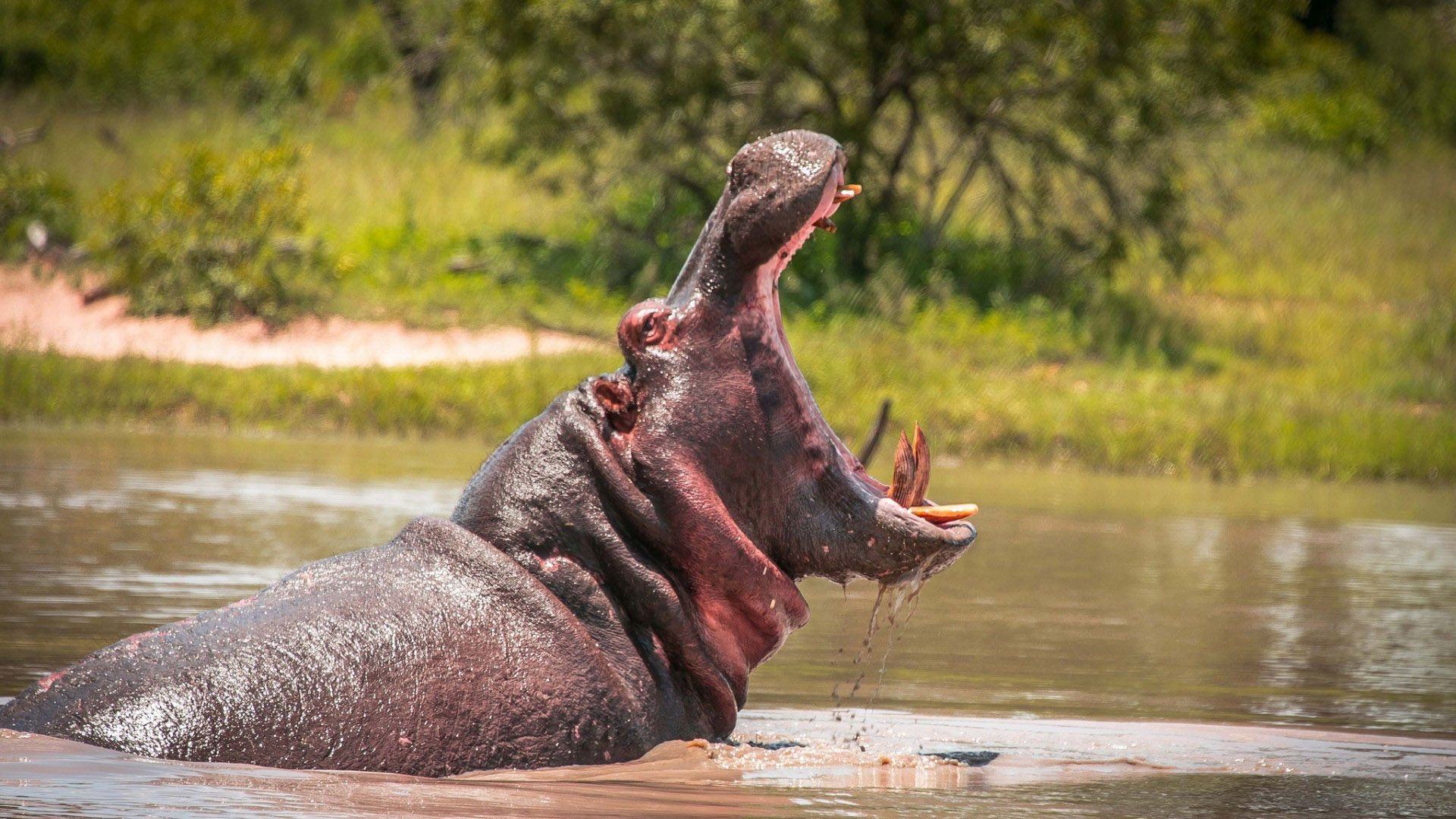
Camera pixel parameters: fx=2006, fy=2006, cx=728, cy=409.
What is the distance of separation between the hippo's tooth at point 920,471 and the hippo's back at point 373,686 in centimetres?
67

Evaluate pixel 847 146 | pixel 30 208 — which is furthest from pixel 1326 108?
pixel 30 208

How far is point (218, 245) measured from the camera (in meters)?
17.8

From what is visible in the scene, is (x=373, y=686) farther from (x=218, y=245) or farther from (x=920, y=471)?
(x=218, y=245)

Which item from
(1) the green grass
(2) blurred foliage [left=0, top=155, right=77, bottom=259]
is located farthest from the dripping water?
(2) blurred foliage [left=0, top=155, right=77, bottom=259]

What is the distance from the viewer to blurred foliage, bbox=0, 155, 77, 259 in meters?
18.9

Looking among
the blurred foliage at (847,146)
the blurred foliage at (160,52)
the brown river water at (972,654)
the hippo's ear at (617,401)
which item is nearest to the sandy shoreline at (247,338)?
the blurred foliage at (847,146)

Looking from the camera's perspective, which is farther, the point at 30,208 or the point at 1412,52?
the point at 1412,52

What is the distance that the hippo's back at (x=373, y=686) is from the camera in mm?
3379

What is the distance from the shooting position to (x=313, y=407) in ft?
47.1

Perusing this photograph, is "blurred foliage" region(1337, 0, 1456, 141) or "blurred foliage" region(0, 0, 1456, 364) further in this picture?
"blurred foliage" region(1337, 0, 1456, 141)

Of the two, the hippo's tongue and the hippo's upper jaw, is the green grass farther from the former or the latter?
the hippo's upper jaw

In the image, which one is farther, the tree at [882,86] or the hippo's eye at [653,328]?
the tree at [882,86]

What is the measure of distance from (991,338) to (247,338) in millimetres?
6422

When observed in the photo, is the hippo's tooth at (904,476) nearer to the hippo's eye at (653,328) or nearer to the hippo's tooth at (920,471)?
the hippo's tooth at (920,471)
